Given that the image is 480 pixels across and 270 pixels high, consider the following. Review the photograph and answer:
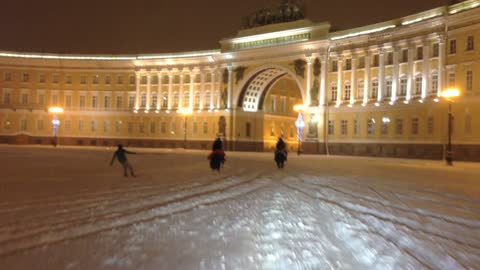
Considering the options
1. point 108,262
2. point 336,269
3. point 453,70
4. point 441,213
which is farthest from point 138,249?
point 453,70

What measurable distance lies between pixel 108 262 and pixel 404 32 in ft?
164

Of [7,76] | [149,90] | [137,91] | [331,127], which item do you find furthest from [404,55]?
[7,76]

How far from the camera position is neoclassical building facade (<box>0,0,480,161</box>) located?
48.7 metres

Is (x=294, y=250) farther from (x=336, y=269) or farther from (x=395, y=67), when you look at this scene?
(x=395, y=67)

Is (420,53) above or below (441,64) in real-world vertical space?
above

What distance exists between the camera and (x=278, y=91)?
258 ft

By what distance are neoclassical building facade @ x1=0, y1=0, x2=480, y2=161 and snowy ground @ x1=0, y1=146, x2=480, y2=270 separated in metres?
32.5

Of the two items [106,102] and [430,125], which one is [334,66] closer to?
[430,125]

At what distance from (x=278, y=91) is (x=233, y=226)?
68.5 meters

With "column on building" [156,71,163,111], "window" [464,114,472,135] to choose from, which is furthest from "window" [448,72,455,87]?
"column on building" [156,71,163,111]

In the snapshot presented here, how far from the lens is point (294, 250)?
8.83 meters

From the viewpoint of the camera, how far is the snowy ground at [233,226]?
8.11 m

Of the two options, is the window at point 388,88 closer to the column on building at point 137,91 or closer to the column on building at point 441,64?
the column on building at point 441,64

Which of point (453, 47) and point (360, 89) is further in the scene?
point (360, 89)
